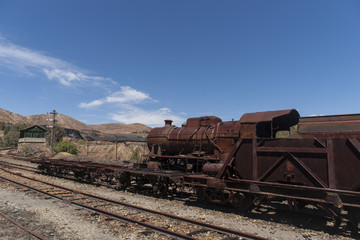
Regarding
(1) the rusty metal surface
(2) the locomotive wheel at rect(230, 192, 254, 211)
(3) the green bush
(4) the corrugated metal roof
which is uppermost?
(4) the corrugated metal roof

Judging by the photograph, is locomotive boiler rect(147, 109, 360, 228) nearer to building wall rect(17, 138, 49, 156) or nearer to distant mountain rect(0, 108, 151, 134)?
building wall rect(17, 138, 49, 156)

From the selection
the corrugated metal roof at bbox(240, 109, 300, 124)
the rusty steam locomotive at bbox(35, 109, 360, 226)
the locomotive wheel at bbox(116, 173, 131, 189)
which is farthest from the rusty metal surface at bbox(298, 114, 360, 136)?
the locomotive wheel at bbox(116, 173, 131, 189)

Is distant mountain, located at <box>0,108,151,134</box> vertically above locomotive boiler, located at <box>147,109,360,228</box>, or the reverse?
distant mountain, located at <box>0,108,151,134</box>

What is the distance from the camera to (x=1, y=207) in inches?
340

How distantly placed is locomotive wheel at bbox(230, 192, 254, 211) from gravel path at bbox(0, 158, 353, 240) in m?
0.24

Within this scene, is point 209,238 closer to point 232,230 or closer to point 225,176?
point 232,230

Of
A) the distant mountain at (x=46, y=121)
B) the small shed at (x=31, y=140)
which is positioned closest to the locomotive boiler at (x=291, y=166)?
the small shed at (x=31, y=140)

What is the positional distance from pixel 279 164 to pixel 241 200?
1.96 m

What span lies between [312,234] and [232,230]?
224cm

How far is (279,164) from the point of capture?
7.39 m

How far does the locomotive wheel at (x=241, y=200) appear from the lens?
8172mm

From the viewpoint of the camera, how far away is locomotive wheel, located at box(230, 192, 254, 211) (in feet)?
26.8

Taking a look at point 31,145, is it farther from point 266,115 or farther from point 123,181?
point 266,115

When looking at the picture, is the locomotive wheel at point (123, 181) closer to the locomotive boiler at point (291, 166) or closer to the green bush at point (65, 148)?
the locomotive boiler at point (291, 166)
